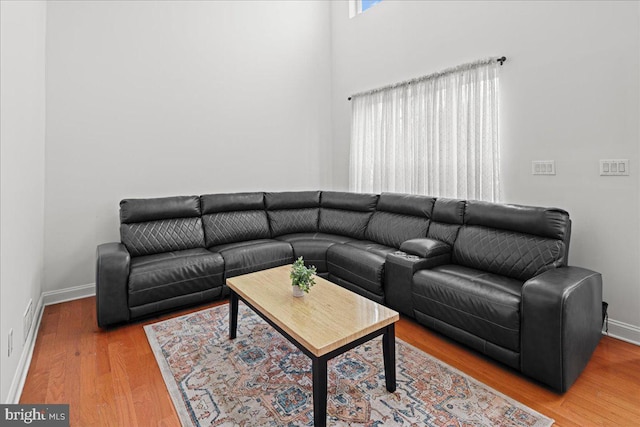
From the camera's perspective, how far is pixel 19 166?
195 cm

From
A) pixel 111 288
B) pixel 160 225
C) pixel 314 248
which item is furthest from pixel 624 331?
pixel 160 225

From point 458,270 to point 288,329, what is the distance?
4.99 feet

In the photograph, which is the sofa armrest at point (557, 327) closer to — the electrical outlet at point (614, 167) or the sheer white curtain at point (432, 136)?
the electrical outlet at point (614, 167)

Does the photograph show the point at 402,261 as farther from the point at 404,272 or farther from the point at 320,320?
the point at 320,320

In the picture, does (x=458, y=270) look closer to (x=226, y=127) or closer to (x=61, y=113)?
(x=226, y=127)

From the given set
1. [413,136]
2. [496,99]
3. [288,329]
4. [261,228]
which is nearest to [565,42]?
[496,99]

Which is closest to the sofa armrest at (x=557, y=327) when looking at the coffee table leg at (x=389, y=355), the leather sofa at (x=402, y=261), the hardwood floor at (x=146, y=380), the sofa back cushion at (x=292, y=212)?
the leather sofa at (x=402, y=261)

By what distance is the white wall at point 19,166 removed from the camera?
5.25 feet

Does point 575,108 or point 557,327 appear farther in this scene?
point 575,108

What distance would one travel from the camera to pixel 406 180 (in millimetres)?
3791

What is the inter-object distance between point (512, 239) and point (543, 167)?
74 cm

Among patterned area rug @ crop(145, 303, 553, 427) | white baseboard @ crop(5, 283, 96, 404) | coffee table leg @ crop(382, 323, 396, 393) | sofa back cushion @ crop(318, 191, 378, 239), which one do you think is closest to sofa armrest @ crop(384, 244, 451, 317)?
patterned area rug @ crop(145, 303, 553, 427)

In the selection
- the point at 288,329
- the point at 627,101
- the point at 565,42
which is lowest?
the point at 288,329

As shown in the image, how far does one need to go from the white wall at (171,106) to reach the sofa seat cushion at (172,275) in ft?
3.10
